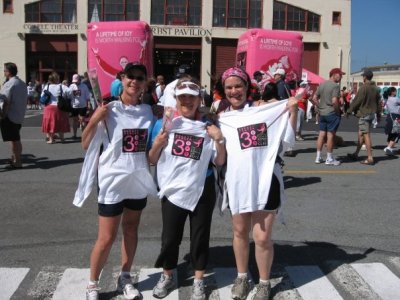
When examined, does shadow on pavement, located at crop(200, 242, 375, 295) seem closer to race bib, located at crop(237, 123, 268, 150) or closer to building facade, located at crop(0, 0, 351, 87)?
race bib, located at crop(237, 123, 268, 150)

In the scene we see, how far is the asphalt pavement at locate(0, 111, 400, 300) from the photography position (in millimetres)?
4395

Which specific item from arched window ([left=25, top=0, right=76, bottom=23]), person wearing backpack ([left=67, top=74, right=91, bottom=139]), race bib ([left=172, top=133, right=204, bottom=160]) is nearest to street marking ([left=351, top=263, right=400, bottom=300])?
race bib ([left=172, top=133, right=204, bottom=160])

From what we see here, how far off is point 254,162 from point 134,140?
3.03 ft

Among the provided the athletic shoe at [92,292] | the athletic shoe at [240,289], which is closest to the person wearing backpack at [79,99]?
the athletic shoe at [92,292]

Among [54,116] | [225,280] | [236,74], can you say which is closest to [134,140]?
[236,74]

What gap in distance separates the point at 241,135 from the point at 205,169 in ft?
1.24

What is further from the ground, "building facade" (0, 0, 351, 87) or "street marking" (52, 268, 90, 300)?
"building facade" (0, 0, 351, 87)

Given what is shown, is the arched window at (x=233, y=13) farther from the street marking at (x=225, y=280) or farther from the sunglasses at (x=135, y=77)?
the sunglasses at (x=135, y=77)

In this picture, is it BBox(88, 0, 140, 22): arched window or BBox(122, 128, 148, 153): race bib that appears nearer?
BBox(122, 128, 148, 153): race bib

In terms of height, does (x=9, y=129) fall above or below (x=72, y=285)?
above

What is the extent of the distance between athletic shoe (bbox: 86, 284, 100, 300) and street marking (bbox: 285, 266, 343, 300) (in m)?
1.63

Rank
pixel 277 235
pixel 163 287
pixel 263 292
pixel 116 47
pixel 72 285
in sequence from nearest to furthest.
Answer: pixel 263 292 → pixel 163 287 → pixel 72 285 → pixel 277 235 → pixel 116 47

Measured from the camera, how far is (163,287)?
4098mm

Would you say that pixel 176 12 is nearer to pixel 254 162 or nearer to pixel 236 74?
pixel 236 74
